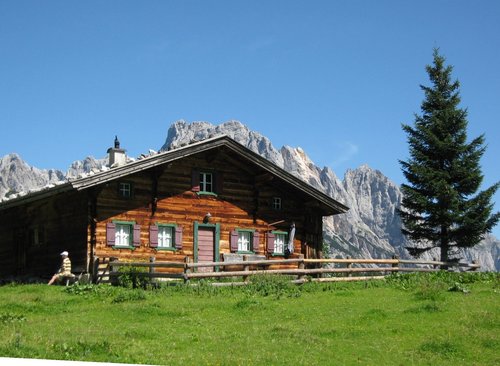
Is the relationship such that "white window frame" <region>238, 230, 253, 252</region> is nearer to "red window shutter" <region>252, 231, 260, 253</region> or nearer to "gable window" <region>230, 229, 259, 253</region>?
"gable window" <region>230, 229, 259, 253</region>

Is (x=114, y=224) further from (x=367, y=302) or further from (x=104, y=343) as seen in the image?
(x=104, y=343)

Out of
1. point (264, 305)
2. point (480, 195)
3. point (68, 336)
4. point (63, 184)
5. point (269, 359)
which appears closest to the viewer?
point (269, 359)

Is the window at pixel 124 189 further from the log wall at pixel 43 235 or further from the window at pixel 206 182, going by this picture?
the window at pixel 206 182

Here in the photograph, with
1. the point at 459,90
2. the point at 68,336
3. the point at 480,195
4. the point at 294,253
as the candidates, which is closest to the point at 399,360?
the point at 68,336

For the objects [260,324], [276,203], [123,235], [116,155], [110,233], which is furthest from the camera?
[276,203]

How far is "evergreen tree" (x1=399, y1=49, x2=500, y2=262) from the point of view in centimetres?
4025

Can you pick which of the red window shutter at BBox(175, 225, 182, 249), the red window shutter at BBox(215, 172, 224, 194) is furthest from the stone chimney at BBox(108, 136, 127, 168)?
the red window shutter at BBox(215, 172, 224, 194)

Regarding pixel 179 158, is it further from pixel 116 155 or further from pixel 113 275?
pixel 113 275

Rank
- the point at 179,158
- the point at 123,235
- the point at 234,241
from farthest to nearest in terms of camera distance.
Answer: the point at 234,241 < the point at 179,158 < the point at 123,235

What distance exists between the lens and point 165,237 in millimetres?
32062

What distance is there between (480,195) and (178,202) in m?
19.1

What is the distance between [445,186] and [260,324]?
2465 centimetres

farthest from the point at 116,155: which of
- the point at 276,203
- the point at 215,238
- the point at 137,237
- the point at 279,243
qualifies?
the point at 279,243

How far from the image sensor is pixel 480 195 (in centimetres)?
4119
